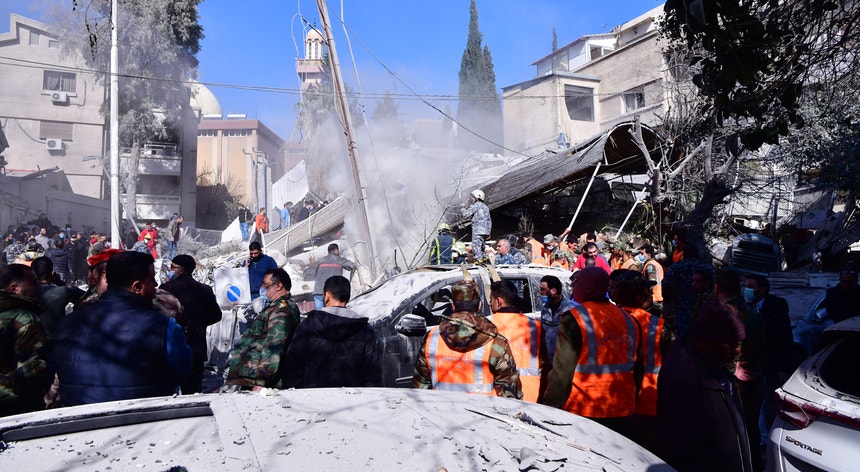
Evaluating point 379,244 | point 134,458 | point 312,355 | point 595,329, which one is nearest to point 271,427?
point 134,458

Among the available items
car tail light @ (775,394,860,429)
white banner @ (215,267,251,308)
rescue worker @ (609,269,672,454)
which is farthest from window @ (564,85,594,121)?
car tail light @ (775,394,860,429)

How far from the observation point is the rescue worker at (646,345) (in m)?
3.70

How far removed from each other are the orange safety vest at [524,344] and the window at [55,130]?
35.5m

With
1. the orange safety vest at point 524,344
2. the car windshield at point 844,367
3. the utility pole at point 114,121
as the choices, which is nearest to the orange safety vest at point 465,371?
the orange safety vest at point 524,344

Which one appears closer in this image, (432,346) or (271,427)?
(271,427)

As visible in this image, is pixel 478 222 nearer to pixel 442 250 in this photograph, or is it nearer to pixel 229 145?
pixel 442 250

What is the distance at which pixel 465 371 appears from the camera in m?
3.34

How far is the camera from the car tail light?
120 inches

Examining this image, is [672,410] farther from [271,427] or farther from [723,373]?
[271,427]

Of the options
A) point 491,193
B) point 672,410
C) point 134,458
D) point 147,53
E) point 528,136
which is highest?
point 147,53

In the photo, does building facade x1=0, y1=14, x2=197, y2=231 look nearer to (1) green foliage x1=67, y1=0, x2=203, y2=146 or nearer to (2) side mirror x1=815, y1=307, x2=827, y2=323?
(1) green foliage x1=67, y1=0, x2=203, y2=146

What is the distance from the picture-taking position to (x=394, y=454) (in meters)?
1.90

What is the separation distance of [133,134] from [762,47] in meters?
31.2

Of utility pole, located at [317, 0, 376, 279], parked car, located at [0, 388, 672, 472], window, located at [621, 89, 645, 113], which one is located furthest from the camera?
window, located at [621, 89, 645, 113]
